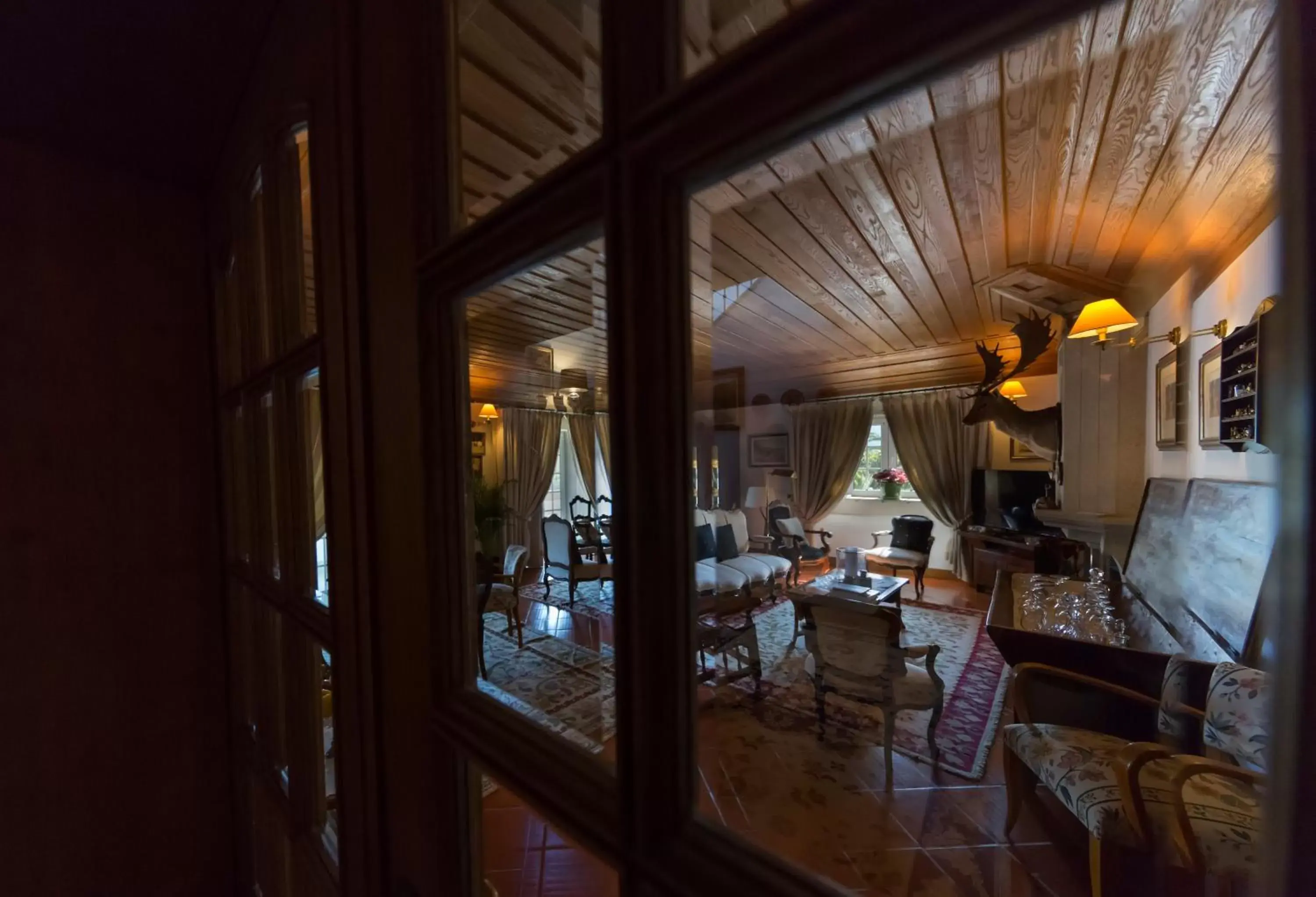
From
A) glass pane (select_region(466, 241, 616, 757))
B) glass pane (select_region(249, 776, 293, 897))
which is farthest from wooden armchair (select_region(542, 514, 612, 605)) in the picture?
glass pane (select_region(249, 776, 293, 897))

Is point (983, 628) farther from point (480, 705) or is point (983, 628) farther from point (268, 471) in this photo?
point (268, 471)

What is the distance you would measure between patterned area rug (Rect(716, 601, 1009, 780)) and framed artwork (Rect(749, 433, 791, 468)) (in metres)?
0.14

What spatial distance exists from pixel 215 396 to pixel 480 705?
1.31 meters

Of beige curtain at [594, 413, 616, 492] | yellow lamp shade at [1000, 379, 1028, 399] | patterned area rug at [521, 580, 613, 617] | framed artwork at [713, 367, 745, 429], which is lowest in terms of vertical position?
patterned area rug at [521, 580, 613, 617]

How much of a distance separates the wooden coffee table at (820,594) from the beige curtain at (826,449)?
0.27 ft

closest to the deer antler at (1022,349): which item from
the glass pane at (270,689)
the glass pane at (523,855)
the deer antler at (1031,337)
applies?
the deer antler at (1031,337)

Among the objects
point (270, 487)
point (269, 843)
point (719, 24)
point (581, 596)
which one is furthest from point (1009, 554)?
point (269, 843)

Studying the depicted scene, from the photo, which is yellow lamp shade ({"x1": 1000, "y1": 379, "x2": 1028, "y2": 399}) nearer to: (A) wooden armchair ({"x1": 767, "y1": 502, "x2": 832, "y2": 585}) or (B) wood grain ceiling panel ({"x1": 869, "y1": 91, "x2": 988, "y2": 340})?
(B) wood grain ceiling panel ({"x1": 869, "y1": 91, "x2": 988, "y2": 340})

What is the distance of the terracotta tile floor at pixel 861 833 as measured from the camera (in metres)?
0.33

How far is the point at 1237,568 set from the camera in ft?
0.94

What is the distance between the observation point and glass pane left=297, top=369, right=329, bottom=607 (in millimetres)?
720

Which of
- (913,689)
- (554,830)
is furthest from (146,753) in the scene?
(913,689)

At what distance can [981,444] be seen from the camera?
2.32 ft

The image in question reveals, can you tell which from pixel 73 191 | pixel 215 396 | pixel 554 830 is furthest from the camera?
pixel 215 396
